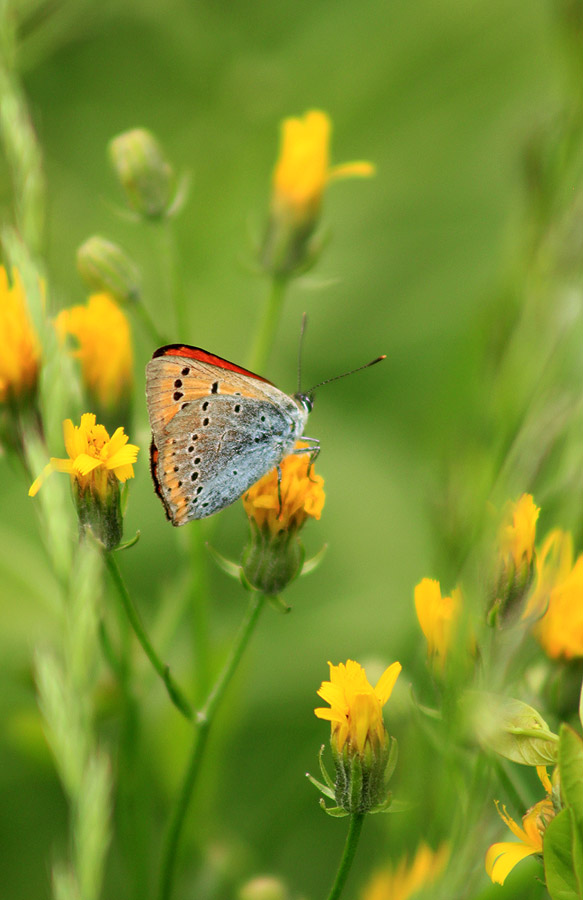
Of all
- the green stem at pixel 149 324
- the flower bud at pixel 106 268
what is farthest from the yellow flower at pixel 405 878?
the flower bud at pixel 106 268

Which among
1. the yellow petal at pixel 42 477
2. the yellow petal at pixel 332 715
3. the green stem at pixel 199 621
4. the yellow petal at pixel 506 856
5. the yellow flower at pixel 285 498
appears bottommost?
A: the green stem at pixel 199 621

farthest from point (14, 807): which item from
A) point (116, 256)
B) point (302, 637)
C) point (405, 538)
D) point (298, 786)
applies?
point (405, 538)

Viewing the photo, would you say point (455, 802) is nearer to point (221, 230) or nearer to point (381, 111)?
point (221, 230)

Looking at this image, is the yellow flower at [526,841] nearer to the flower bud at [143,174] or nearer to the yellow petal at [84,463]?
the yellow petal at [84,463]

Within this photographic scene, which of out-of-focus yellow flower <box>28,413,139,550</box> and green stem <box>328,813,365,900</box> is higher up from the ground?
out-of-focus yellow flower <box>28,413,139,550</box>

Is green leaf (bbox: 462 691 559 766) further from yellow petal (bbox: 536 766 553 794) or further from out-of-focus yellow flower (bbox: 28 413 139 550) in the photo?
Result: out-of-focus yellow flower (bbox: 28 413 139 550)

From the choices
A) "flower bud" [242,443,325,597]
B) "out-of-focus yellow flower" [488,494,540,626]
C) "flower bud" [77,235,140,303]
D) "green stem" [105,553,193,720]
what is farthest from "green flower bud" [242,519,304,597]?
"flower bud" [77,235,140,303]
